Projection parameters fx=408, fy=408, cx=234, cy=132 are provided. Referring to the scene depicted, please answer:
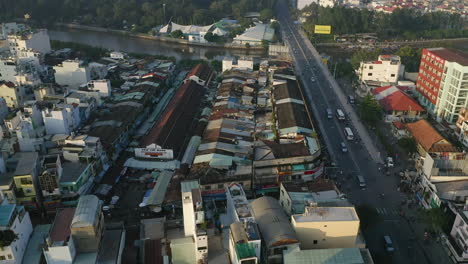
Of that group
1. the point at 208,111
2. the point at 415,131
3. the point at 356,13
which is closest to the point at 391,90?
the point at 415,131

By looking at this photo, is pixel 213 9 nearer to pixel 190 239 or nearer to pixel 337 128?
pixel 337 128

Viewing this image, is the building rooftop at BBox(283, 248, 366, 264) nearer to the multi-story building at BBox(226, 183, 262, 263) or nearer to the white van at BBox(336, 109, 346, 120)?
the multi-story building at BBox(226, 183, 262, 263)

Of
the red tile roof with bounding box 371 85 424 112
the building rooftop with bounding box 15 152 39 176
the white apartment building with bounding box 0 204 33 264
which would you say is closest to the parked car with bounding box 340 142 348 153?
the red tile roof with bounding box 371 85 424 112

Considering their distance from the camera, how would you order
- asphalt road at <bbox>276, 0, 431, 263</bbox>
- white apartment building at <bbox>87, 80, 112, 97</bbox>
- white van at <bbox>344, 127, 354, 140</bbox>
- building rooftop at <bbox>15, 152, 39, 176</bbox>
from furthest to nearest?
white apartment building at <bbox>87, 80, 112, 97</bbox> < white van at <bbox>344, 127, 354, 140</bbox> < building rooftop at <bbox>15, 152, 39, 176</bbox> < asphalt road at <bbox>276, 0, 431, 263</bbox>

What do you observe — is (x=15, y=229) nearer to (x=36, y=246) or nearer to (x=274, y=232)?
(x=36, y=246)

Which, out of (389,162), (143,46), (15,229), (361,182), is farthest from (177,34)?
(15,229)

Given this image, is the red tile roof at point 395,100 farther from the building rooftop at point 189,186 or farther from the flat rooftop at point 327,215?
the building rooftop at point 189,186
